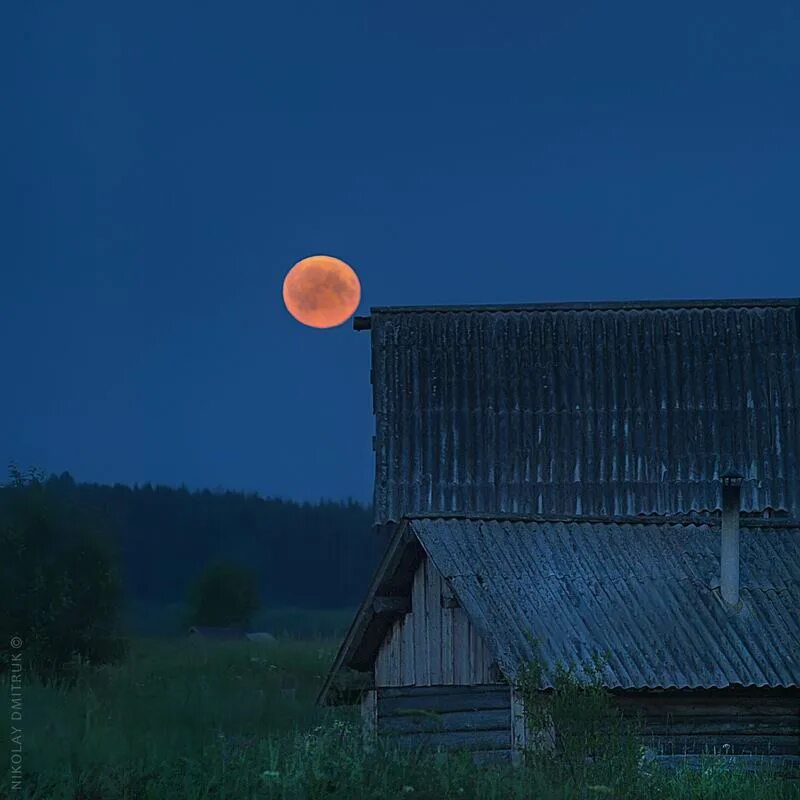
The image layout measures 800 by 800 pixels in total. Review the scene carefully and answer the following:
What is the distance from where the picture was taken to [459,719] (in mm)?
18078

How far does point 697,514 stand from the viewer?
71.8 ft

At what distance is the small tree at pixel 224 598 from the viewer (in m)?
69.6

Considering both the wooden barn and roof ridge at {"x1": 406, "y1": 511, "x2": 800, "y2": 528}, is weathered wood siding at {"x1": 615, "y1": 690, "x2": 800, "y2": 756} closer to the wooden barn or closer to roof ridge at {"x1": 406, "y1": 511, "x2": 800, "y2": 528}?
the wooden barn

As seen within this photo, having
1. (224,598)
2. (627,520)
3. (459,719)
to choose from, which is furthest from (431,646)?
(224,598)

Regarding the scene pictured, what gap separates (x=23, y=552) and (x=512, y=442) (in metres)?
12.7

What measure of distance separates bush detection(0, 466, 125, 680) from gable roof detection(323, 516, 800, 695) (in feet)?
37.9

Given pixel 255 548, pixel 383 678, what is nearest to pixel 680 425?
pixel 383 678

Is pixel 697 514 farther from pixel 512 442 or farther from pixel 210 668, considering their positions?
pixel 210 668

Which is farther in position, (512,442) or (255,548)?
(255,548)

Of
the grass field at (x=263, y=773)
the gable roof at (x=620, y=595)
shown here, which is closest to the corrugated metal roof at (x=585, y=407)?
the gable roof at (x=620, y=595)

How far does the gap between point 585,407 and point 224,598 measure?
49197 millimetres

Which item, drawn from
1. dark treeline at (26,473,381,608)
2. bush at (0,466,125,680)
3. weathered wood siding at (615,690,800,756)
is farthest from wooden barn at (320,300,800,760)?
dark treeline at (26,473,381,608)

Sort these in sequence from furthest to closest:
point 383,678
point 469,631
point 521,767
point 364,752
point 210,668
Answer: point 210,668 → point 383,678 → point 469,631 → point 521,767 → point 364,752

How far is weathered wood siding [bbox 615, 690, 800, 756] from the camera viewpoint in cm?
1716
